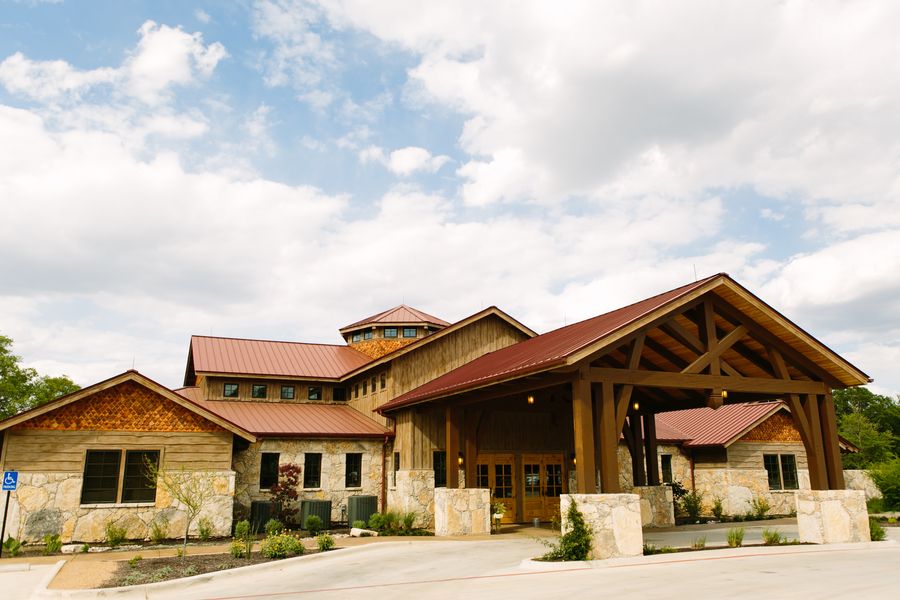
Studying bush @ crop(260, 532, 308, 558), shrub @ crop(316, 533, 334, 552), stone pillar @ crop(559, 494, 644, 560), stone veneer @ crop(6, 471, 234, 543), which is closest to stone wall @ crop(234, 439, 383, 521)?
stone veneer @ crop(6, 471, 234, 543)

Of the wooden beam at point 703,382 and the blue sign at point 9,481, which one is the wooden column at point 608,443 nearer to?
the wooden beam at point 703,382

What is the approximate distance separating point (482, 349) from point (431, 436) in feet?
15.4

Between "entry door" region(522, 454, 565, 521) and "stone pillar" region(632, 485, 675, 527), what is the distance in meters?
2.63

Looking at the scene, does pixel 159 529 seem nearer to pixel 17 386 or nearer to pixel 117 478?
pixel 117 478

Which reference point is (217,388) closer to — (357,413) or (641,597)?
(357,413)

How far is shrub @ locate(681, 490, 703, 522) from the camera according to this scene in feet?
80.7

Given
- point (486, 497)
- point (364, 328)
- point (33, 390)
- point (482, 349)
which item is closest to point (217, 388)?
point (364, 328)

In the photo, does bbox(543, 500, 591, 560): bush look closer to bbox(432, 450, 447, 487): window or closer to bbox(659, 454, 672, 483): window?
bbox(432, 450, 447, 487): window

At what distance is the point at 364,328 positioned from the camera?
3033 centimetres

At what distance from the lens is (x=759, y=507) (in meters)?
25.8

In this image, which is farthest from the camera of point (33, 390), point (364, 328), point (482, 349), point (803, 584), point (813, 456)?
point (33, 390)

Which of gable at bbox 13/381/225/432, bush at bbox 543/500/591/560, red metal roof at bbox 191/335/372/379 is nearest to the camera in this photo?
bush at bbox 543/500/591/560

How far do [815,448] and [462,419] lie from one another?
28.9 ft

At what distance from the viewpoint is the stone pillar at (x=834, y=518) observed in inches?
581
